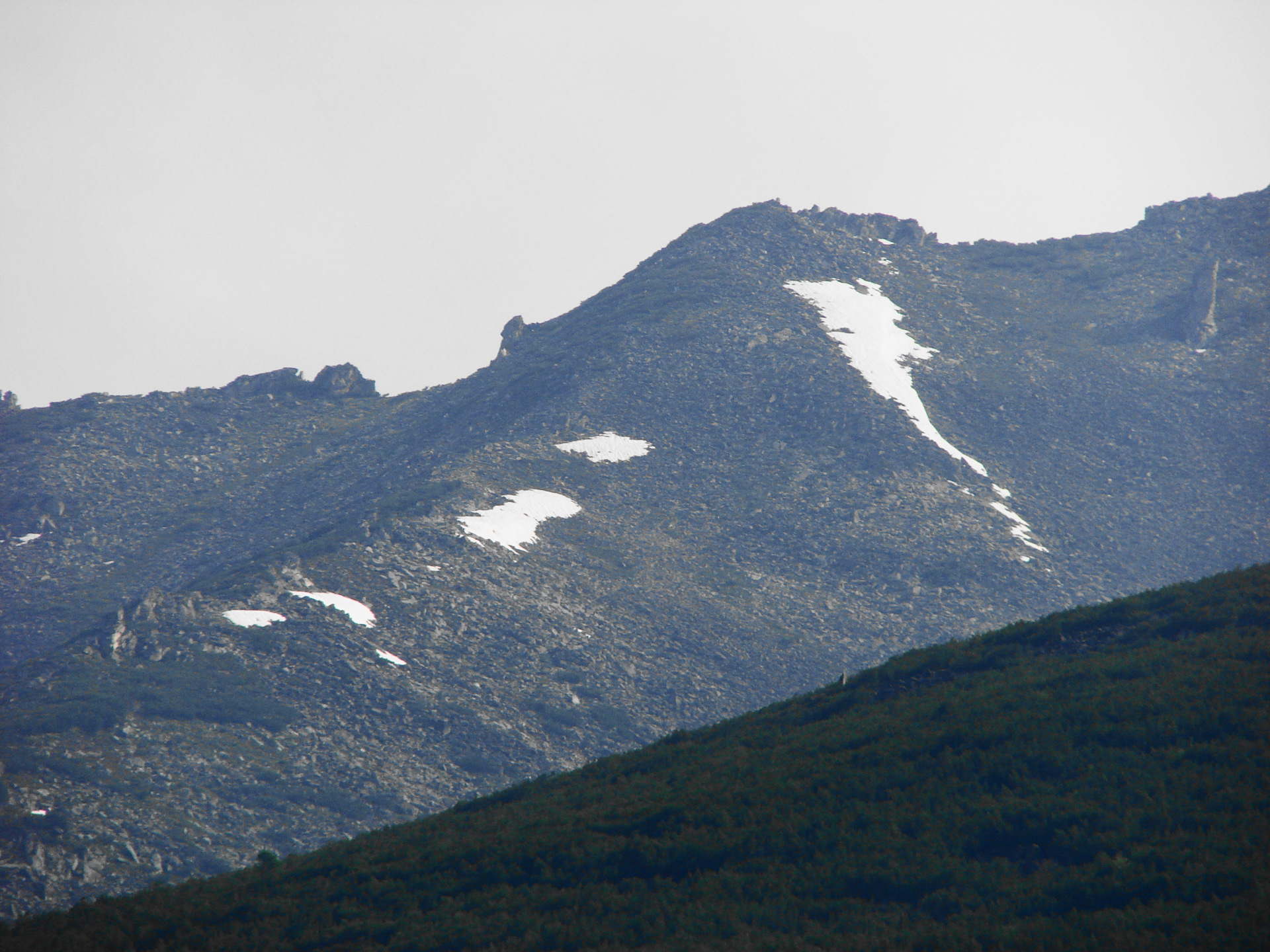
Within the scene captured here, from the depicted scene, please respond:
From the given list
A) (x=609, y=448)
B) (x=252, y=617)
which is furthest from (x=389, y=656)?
(x=609, y=448)

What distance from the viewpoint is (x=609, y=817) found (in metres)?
21.4

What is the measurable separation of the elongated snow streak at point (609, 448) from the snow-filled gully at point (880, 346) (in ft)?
84.2

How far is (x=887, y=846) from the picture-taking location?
1725 centimetres

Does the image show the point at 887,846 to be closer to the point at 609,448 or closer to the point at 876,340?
the point at 609,448

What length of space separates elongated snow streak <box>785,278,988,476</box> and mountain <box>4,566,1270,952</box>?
68.0 meters

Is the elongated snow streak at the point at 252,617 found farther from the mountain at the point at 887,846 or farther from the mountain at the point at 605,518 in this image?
the mountain at the point at 887,846

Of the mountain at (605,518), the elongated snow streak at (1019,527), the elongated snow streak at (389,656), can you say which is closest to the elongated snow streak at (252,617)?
the mountain at (605,518)

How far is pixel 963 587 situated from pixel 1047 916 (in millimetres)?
59485

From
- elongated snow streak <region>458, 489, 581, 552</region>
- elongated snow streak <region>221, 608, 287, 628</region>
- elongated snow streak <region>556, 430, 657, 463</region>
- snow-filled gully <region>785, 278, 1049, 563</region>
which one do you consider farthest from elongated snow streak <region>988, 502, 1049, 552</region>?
elongated snow streak <region>221, 608, 287, 628</region>

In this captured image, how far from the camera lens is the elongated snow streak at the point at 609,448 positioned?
8356cm

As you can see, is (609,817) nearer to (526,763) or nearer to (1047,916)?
(1047,916)

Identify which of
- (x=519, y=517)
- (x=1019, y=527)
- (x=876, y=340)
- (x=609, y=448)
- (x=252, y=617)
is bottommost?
(x=1019, y=527)

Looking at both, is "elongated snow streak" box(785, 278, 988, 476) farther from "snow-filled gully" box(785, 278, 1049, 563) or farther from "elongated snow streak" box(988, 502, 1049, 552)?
"elongated snow streak" box(988, 502, 1049, 552)

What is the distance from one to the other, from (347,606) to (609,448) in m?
33.6
